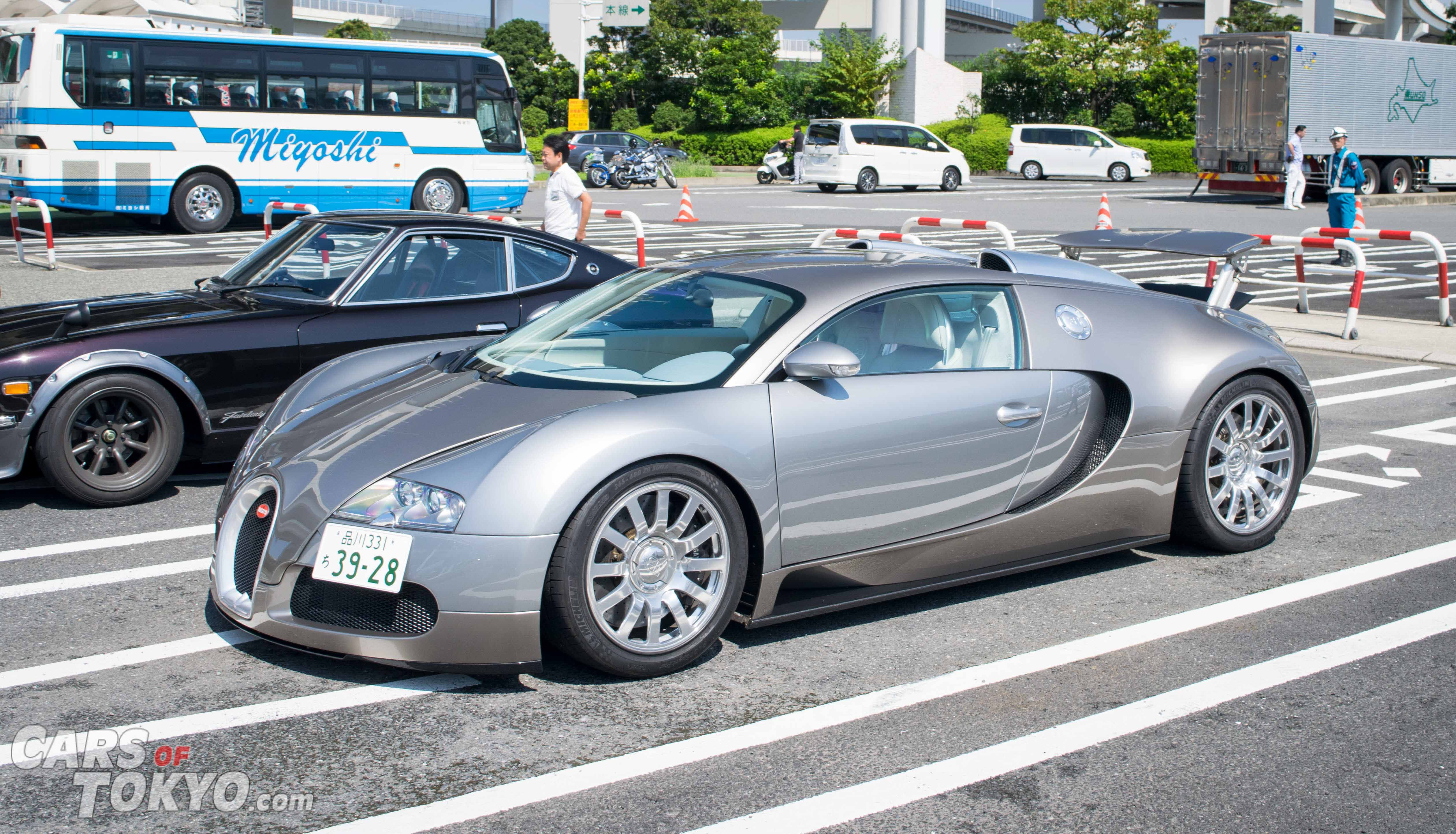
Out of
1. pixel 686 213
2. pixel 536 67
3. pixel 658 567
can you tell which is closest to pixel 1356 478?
pixel 658 567

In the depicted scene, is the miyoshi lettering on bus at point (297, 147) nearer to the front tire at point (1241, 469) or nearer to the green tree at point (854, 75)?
the front tire at point (1241, 469)

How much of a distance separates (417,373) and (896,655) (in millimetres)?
2014

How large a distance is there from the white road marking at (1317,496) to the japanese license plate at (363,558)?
429 cm

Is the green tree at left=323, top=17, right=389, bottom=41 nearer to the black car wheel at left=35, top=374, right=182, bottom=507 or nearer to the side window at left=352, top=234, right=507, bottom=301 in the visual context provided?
the side window at left=352, top=234, right=507, bottom=301

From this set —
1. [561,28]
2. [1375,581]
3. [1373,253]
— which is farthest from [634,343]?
[561,28]

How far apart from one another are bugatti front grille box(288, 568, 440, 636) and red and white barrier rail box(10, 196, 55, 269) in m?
12.9

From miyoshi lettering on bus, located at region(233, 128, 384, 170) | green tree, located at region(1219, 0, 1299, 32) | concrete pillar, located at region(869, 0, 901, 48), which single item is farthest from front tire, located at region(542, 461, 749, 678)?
green tree, located at region(1219, 0, 1299, 32)

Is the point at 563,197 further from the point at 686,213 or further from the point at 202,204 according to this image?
the point at 686,213

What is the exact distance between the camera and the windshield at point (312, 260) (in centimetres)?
686

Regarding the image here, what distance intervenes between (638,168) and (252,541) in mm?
31629

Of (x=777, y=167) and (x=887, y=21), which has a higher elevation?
(x=887, y=21)

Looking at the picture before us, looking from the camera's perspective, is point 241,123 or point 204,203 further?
point 241,123

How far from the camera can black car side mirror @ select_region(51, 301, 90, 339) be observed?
5.97m

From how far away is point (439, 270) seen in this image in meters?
7.02
